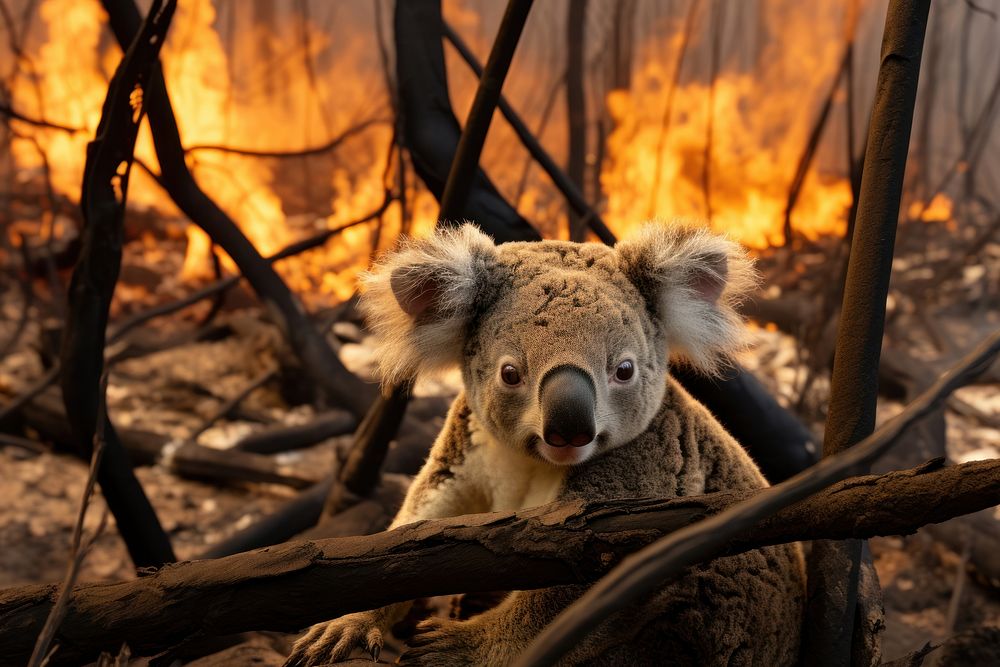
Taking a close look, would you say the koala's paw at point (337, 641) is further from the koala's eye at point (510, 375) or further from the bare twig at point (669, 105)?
the bare twig at point (669, 105)

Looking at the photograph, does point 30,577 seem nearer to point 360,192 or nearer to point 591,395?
point 591,395

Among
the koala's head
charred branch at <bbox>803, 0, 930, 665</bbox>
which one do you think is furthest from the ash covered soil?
charred branch at <bbox>803, 0, 930, 665</bbox>

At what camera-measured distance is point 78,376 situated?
184 centimetres

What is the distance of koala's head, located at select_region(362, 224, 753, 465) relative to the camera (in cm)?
122

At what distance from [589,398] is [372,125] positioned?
4.97 metres

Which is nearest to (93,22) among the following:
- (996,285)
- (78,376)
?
(78,376)

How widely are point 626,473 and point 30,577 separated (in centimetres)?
237

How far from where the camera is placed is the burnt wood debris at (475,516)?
0.83 meters

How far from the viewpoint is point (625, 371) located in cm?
127

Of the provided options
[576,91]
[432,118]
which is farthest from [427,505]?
[576,91]

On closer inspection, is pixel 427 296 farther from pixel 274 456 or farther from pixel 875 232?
pixel 274 456

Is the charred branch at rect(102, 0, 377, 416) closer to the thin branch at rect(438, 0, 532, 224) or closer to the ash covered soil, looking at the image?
the ash covered soil

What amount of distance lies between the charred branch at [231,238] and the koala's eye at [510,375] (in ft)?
3.49

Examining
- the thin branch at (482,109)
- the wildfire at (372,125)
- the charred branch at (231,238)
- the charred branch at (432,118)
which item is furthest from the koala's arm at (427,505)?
the wildfire at (372,125)
